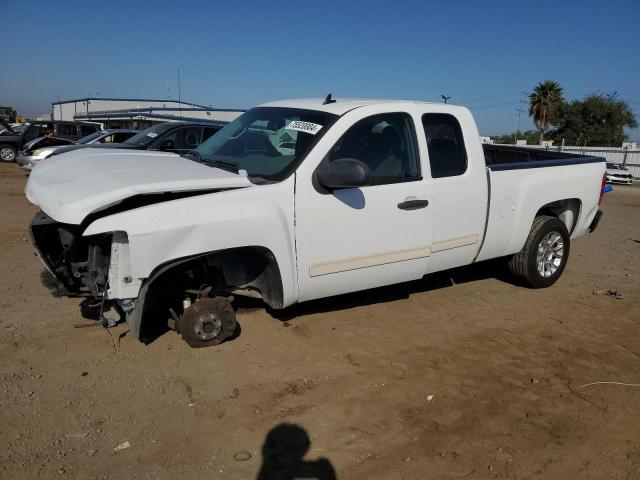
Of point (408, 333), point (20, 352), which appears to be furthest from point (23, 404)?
point (408, 333)

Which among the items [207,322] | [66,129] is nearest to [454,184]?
[207,322]

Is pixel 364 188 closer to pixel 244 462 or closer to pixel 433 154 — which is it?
pixel 433 154

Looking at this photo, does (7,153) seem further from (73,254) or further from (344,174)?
(344,174)

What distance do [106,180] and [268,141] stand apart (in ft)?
4.61

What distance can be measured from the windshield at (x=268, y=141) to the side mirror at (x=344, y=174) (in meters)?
0.26

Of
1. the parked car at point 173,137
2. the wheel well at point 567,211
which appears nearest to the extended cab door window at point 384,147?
the wheel well at point 567,211

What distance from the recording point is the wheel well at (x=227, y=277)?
386 centimetres

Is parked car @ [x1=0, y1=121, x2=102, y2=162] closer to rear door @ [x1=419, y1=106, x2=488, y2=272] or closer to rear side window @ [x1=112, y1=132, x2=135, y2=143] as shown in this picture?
rear side window @ [x1=112, y1=132, x2=135, y2=143]

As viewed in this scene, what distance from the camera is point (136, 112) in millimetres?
34312

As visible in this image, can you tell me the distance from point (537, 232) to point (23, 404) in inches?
196

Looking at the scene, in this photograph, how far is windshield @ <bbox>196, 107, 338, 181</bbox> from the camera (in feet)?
13.3

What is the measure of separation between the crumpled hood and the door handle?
1318 millimetres

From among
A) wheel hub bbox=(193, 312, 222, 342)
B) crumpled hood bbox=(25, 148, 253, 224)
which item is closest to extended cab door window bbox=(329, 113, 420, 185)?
crumpled hood bbox=(25, 148, 253, 224)

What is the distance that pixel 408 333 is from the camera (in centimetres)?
466
